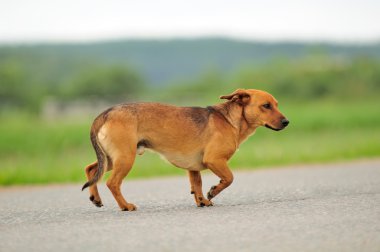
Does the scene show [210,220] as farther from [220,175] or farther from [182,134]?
[182,134]

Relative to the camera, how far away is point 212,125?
7.91m

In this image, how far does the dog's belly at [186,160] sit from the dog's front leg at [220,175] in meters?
0.17

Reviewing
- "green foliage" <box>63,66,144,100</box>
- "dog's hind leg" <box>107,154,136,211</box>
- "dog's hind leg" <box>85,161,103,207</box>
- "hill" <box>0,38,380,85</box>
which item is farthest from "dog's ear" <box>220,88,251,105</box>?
"hill" <box>0,38,380,85</box>

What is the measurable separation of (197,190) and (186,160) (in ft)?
1.13

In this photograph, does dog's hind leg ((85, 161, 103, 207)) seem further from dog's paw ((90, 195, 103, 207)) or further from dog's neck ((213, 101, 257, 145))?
dog's neck ((213, 101, 257, 145))

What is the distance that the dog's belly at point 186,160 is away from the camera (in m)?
7.81

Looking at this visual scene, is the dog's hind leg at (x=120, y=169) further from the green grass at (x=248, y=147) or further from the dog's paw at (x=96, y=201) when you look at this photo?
the green grass at (x=248, y=147)

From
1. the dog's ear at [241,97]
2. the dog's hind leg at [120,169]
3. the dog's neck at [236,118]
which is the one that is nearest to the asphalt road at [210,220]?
the dog's hind leg at [120,169]

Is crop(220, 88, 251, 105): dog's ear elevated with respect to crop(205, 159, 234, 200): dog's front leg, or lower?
elevated

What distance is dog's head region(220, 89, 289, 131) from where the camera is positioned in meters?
7.97

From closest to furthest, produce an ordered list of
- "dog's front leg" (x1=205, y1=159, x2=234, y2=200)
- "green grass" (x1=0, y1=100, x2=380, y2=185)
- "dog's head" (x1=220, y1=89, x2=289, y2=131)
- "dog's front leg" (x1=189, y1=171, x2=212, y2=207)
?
1. "dog's front leg" (x1=205, y1=159, x2=234, y2=200)
2. "dog's front leg" (x1=189, y1=171, x2=212, y2=207)
3. "dog's head" (x1=220, y1=89, x2=289, y2=131)
4. "green grass" (x1=0, y1=100, x2=380, y2=185)

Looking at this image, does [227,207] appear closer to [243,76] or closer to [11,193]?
[11,193]

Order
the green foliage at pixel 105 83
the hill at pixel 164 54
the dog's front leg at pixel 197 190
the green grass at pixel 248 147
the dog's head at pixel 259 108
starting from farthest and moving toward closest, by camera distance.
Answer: the hill at pixel 164 54 → the green foliage at pixel 105 83 → the green grass at pixel 248 147 → the dog's head at pixel 259 108 → the dog's front leg at pixel 197 190

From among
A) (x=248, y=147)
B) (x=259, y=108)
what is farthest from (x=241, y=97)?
(x=248, y=147)
